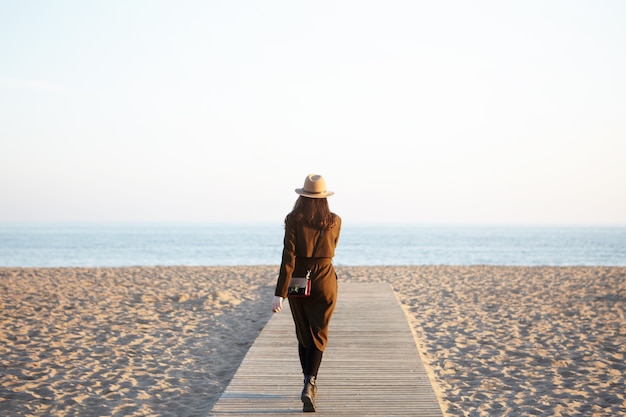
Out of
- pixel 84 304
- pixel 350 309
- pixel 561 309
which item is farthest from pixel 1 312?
pixel 561 309

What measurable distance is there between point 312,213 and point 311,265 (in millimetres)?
391

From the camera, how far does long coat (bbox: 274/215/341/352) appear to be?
4.37 meters

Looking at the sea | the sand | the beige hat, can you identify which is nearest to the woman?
the beige hat

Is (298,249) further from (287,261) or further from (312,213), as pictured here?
(312,213)

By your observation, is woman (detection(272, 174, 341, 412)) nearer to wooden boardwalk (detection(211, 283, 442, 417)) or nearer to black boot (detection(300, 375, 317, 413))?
black boot (detection(300, 375, 317, 413))

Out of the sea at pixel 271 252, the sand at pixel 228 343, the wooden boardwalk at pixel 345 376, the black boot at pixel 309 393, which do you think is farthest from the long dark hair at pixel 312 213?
the sea at pixel 271 252

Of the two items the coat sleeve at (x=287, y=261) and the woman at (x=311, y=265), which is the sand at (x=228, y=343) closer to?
the woman at (x=311, y=265)

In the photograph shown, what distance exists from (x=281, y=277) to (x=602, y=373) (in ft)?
14.3

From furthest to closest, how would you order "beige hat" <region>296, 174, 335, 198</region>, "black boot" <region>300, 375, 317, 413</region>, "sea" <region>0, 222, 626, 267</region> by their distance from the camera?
1. "sea" <region>0, 222, 626, 267</region>
2. "black boot" <region>300, 375, 317, 413</region>
3. "beige hat" <region>296, 174, 335, 198</region>

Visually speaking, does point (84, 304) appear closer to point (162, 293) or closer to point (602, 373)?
point (162, 293)

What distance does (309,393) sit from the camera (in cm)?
445

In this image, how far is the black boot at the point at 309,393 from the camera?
4.45m

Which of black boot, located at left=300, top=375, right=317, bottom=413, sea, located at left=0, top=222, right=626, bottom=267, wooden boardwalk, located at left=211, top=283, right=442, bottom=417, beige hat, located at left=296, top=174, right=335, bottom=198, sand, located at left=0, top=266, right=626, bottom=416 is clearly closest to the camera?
beige hat, located at left=296, top=174, right=335, bottom=198

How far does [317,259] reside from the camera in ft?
14.7
